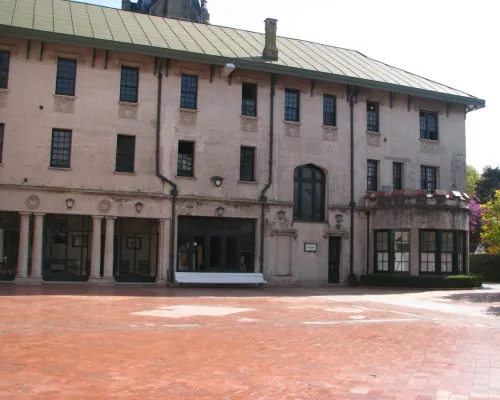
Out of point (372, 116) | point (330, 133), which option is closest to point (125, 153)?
point (330, 133)

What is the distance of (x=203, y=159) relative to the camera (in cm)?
2828

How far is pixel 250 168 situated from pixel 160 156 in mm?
4761

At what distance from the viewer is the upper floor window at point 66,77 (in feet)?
87.2

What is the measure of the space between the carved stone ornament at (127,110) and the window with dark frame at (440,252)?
15407mm

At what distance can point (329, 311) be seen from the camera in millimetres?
17641

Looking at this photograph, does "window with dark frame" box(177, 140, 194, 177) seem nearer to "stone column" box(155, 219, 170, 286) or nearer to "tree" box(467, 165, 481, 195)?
"stone column" box(155, 219, 170, 286)

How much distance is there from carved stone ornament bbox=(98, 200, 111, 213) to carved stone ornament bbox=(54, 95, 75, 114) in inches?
Result: 172

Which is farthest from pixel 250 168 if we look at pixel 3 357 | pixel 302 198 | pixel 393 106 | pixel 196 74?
pixel 3 357

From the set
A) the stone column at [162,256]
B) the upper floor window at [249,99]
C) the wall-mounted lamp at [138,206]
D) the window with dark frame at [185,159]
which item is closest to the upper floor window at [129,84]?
the window with dark frame at [185,159]

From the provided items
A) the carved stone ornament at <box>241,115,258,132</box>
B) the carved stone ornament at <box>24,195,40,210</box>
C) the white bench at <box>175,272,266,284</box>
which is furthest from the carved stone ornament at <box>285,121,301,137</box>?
the carved stone ornament at <box>24,195,40,210</box>

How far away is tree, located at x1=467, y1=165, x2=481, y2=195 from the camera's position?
7114cm

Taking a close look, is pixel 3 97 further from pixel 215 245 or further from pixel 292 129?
pixel 292 129

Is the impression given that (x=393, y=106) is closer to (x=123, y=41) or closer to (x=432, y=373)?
(x=123, y=41)

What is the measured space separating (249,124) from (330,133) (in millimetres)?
4682
